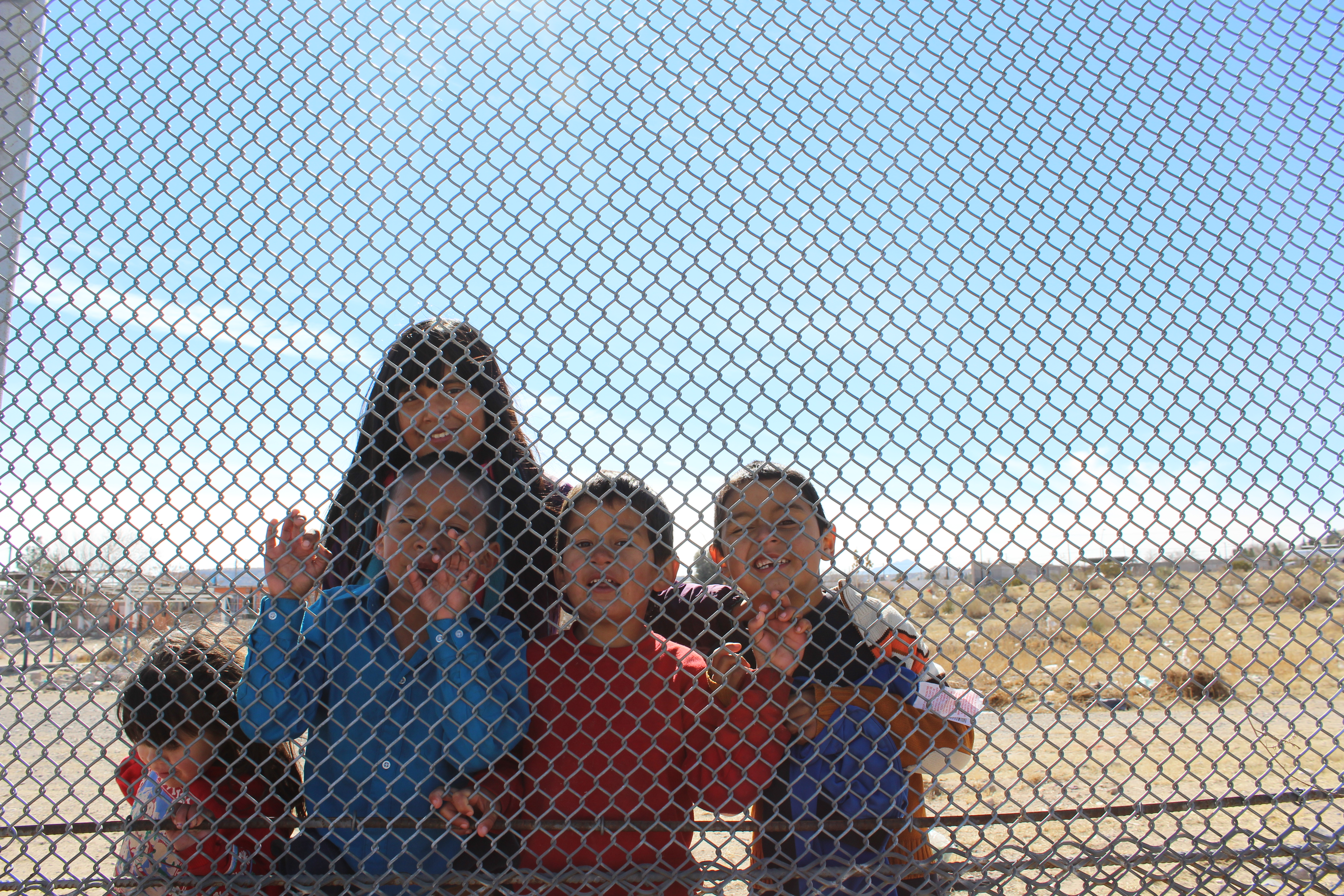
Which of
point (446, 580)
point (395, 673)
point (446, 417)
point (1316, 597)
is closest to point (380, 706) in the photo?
point (395, 673)

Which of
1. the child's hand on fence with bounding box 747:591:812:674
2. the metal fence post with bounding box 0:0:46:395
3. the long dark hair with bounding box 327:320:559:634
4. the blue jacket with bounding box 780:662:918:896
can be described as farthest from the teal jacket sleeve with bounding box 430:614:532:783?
the metal fence post with bounding box 0:0:46:395

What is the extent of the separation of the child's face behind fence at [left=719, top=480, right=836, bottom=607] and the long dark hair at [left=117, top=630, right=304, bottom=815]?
4.07ft

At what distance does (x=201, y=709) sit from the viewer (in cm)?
221

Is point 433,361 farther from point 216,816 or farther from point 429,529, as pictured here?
point 216,816

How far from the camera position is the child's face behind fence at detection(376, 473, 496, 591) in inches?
74.5

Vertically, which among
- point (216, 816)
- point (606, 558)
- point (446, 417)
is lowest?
point (216, 816)

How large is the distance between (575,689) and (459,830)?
403mm

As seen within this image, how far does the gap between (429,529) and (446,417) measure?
0.29 meters

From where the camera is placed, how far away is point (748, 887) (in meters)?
1.92

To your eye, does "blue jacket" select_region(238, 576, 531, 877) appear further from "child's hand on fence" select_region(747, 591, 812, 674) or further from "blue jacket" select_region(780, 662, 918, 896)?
"blue jacket" select_region(780, 662, 918, 896)

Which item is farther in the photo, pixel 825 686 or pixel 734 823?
pixel 825 686

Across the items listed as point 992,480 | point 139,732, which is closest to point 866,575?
point 992,480

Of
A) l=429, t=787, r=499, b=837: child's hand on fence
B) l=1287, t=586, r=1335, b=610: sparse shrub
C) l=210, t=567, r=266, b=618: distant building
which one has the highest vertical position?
l=1287, t=586, r=1335, b=610: sparse shrub

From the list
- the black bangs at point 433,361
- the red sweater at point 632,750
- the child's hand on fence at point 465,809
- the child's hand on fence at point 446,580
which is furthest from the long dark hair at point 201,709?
the black bangs at point 433,361
